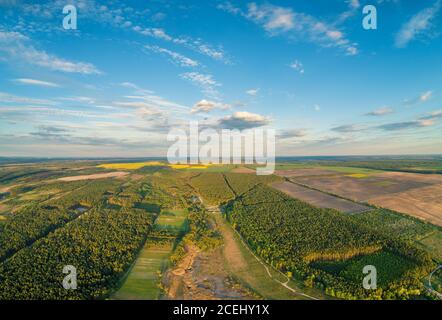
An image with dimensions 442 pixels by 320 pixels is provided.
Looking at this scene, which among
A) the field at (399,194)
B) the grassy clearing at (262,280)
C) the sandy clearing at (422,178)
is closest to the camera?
the grassy clearing at (262,280)

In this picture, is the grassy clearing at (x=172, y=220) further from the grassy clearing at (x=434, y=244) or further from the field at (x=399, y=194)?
the field at (x=399, y=194)

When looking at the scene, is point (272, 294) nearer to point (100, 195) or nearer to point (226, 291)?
point (226, 291)

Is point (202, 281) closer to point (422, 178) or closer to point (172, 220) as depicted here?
point (172, 220)

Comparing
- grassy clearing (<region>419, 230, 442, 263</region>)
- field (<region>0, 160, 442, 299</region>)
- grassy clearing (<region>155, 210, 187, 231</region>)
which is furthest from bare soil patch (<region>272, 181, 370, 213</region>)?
grassy clearing (<region>155, 210, 187, 231</region>)

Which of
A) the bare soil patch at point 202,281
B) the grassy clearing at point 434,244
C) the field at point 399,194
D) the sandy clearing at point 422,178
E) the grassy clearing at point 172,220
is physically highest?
the sandy clearing at point 422,178

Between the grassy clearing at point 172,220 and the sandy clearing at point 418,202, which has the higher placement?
the sandy clearing at point 418,202

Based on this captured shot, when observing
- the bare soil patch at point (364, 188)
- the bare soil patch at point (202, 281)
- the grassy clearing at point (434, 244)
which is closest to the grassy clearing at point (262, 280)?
the bare soil patch at point (202, 281)

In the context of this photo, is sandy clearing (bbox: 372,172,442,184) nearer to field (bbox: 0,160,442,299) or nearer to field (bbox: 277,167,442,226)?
field (bbox: 277,167,442,226)

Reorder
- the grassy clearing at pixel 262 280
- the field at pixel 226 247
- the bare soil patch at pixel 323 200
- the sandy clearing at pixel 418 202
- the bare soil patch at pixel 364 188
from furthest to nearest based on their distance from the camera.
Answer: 1. the bare soil patch at pixel 364 188
2. the bare soil patch at pixel 323 200
3. the sandy clearing at pixel 418 202
4. the field at pixel 226 247
5. the grassy clearing at pixel 262 280
